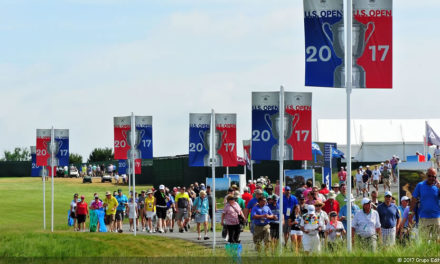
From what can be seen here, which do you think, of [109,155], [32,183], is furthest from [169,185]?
[109,155]

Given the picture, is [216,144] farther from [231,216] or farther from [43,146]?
[43,146]

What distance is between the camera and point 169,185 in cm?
6975

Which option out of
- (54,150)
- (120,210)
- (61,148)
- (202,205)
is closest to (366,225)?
(202,205)

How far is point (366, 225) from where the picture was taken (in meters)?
20.6

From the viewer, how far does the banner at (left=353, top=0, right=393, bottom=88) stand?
62.8ft

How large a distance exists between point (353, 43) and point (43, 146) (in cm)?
2597

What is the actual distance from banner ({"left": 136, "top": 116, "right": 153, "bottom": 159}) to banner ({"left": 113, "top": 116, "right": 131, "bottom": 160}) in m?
0.39

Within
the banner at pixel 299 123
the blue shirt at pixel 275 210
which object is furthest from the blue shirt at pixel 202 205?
the banner at pixel 299 123

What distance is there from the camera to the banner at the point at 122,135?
3678 centimetres

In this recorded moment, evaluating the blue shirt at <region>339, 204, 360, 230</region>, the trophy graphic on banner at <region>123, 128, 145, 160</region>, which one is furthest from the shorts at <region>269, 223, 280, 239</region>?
the trophy graphic on banner at <region>123, 128, 145, 160</region>

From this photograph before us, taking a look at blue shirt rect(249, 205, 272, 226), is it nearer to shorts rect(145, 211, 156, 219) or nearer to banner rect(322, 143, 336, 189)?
shorts rect(145, 211, 156, 219)

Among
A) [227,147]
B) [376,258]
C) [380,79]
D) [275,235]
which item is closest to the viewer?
[376,258]

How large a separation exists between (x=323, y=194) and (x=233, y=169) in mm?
50034

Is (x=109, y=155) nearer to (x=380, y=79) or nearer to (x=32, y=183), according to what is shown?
(x=32, y=183)
